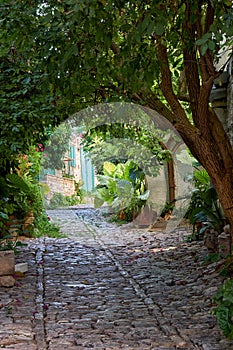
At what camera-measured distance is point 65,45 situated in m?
4.40

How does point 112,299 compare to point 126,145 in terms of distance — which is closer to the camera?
point 112,299

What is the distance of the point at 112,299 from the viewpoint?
5.30 meters

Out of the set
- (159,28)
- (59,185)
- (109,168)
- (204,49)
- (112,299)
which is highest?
(159,28)

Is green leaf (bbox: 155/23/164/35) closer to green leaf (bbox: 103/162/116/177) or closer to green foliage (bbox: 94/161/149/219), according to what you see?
green foliage (bbox: 94/161/149/219)

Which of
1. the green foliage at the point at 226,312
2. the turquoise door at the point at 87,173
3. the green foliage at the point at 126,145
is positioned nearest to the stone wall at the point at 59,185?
the turquoise door at the point at 87,173

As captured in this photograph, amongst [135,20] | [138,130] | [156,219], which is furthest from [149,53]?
[156,219]

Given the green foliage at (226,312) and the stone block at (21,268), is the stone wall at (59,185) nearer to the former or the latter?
the stone block at (21,268)

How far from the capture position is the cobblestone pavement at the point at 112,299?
3904 mm

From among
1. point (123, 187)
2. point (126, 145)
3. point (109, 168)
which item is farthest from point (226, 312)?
point (109, 168)

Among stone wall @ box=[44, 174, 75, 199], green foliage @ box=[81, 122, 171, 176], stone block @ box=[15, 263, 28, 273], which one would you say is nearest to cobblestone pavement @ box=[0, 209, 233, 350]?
stone block @ box=[15, 263, 28, 273]

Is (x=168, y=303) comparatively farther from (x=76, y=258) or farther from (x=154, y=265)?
(x=76, y=258)

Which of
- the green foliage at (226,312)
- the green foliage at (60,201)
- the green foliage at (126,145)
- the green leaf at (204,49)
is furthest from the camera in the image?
the green foliage at (60,201)

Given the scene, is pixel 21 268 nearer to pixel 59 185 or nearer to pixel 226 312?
pixel 226 312

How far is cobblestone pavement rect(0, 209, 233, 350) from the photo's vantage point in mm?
3904
